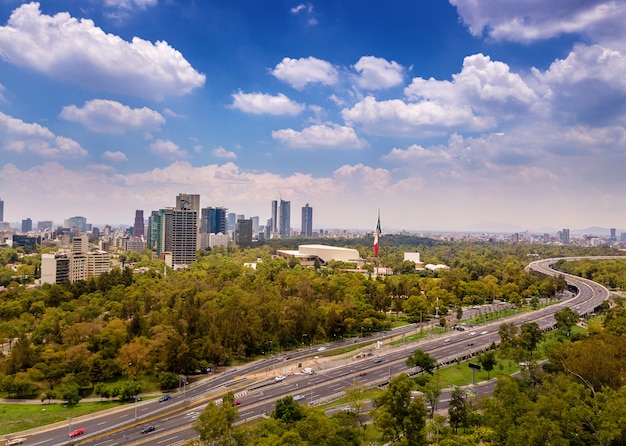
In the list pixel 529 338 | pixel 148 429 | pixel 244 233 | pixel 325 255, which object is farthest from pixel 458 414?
pixel 244 233

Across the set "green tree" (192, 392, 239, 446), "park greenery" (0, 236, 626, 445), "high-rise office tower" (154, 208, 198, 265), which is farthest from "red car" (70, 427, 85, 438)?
"high-rise office tower" (154, 208, 198, 265)

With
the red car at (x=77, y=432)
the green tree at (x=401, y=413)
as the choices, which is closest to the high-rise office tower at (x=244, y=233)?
the red car at (x=77, y=432)

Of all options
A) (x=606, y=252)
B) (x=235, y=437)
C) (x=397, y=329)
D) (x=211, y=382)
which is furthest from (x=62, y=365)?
(x=606, y=252)

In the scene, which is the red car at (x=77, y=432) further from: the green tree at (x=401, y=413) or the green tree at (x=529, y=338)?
the green tree at (x=529, y=338)

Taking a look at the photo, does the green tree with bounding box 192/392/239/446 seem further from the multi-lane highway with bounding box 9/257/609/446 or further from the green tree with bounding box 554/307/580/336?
the green tree with bounding box 554/307/580/336

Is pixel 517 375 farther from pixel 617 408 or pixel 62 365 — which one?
pixel 62 365

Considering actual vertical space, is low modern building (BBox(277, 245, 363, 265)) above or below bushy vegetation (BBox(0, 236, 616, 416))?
above
